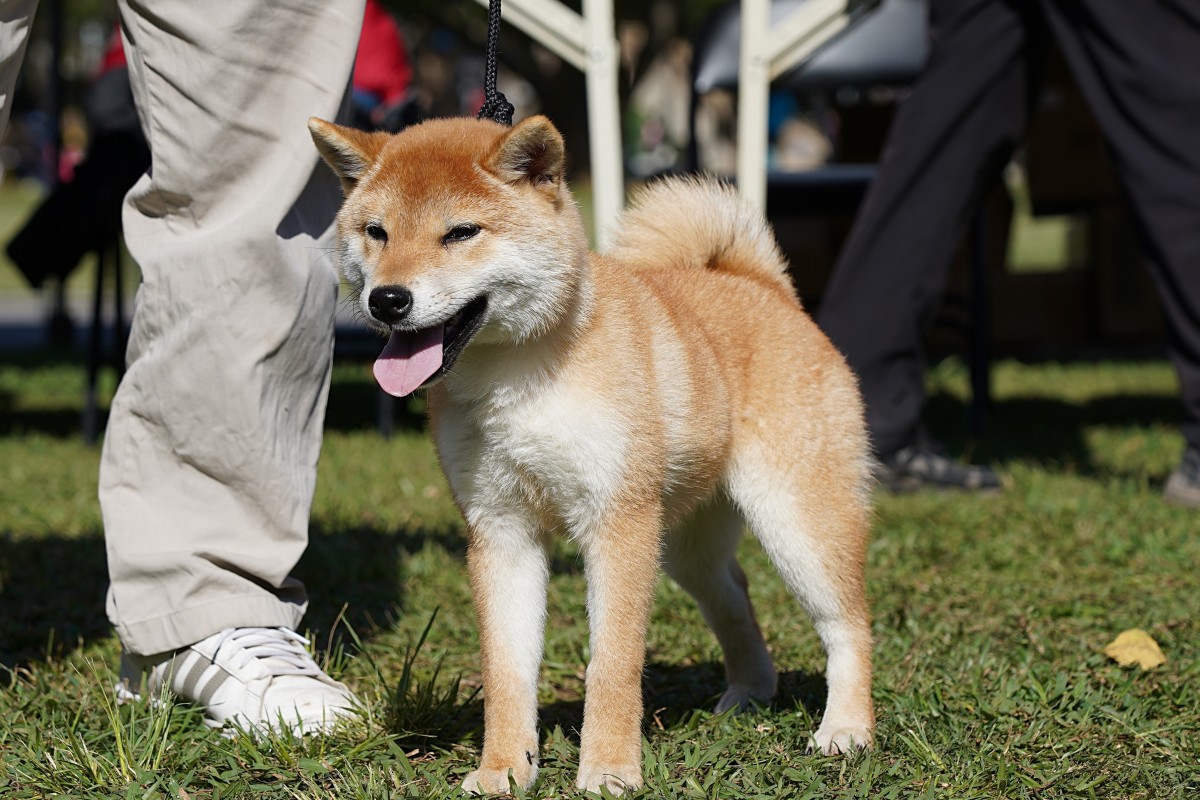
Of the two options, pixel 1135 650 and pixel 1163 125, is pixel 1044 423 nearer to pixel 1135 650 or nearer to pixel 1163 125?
pixel 1163 125

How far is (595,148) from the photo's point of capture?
4340 mm

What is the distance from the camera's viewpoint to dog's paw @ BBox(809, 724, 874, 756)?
2426 millimetres

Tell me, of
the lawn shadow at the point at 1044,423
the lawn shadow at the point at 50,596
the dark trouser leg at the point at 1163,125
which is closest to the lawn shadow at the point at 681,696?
the lawn shadow at the point at 50,596

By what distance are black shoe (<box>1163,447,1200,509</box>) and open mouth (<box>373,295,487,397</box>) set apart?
3.02m

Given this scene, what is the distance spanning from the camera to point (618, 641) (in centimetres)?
231

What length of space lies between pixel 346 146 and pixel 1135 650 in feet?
6.54

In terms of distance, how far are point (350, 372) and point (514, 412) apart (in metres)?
6.26

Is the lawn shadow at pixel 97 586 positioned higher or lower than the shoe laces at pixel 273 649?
lower

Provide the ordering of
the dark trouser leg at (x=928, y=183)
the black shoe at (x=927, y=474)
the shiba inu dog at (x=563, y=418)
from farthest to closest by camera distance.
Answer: the black shoe at (x=927, y=474), the dark trouser leg at (x=928, y=183), the shiba inu dog at (x=563, y=418)

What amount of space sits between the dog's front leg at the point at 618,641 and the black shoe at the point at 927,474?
252 cm

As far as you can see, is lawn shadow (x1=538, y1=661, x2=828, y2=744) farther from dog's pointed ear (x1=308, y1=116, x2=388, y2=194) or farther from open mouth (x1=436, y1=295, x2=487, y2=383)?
dog's pointed ear (x1=308, y1=116, x2=388, y2=194)

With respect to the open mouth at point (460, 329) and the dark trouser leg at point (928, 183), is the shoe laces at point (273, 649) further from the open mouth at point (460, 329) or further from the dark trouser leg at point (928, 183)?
the dark trouser leg at point (928, 183)

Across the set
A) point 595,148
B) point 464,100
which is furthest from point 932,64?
point 464,100

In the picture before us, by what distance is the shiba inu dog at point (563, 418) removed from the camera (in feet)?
7.41
